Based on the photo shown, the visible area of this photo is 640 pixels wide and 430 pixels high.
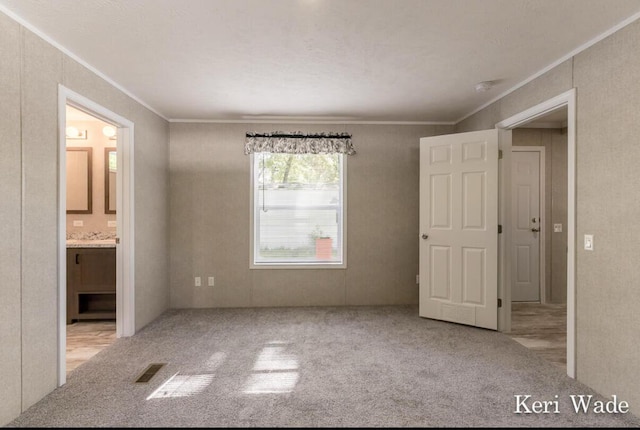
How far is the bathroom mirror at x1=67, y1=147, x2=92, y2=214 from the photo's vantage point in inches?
173

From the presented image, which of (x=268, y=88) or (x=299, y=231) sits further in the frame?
(x=299, y=231)

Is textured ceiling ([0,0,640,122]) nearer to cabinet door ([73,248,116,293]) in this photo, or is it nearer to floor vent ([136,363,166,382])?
cabinet door ([73,248,116,293])

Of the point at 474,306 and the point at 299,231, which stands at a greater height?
the point at 299,231

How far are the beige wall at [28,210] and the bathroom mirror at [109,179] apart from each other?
179 cm

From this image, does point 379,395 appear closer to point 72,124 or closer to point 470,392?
point 470,392

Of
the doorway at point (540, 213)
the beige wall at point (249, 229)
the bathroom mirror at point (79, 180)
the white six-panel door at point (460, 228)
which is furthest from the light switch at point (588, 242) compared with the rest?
the bathroom mirror at point (79, 180)

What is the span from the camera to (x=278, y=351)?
3.07 m

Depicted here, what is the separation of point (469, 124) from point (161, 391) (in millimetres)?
4226

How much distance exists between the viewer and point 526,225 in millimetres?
4934

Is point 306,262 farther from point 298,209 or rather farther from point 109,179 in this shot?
point 109,179

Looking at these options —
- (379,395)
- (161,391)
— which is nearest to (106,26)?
(161,391)

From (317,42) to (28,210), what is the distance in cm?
220

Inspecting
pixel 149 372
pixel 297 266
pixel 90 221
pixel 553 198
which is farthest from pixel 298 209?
pixel 553 198

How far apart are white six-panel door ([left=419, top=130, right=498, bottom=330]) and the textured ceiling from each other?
591mm
